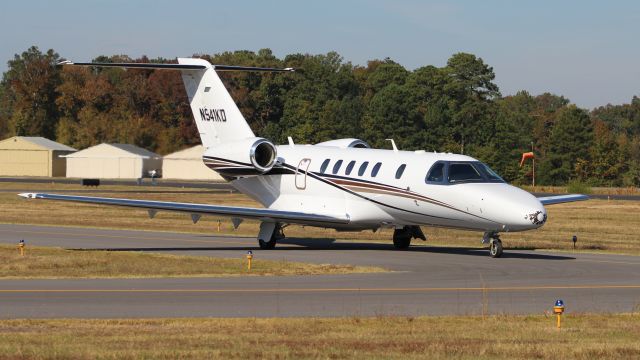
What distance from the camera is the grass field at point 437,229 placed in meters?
35.2

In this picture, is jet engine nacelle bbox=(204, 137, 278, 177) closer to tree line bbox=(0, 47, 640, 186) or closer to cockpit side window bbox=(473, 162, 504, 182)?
cockpit side window bbox=(473, 162, 504, 182)

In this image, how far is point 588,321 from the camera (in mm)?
16031

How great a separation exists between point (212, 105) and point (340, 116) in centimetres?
8262

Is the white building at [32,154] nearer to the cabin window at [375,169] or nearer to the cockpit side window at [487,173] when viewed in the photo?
the cabin window at [375,169]

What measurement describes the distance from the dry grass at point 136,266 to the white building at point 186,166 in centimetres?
7051

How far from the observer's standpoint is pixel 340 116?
116312 mm

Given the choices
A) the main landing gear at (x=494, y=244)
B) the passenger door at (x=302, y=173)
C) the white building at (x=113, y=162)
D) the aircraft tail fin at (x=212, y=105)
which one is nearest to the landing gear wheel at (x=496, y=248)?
the main landing gear at (x=494, y=244)

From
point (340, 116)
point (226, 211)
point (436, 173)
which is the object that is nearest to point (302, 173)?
point (226, 211)

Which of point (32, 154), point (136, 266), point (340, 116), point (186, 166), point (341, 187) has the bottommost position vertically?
point (136, 266)

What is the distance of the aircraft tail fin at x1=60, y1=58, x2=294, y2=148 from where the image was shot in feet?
111

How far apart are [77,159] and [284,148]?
75842mm

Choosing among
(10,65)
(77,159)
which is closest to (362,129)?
(77,159)

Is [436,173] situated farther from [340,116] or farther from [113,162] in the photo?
[340,116]

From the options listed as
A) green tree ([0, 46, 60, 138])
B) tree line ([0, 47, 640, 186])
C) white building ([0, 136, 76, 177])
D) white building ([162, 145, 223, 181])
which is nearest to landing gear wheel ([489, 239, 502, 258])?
tree line ([0, 47, 640, 186])
